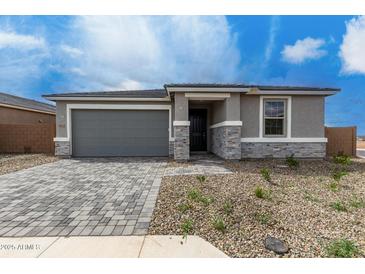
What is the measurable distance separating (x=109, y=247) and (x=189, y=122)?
264 inches

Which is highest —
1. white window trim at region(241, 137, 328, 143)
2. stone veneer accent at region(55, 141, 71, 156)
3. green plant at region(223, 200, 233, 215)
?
white window trim at region(241, 137, 328, 143)

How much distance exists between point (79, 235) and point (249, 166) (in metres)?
6.18

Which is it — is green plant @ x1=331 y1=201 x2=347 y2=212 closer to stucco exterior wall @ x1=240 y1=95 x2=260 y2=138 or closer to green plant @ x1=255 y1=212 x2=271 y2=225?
green plant @ x1=255 y1=212 x2=271 y2=225

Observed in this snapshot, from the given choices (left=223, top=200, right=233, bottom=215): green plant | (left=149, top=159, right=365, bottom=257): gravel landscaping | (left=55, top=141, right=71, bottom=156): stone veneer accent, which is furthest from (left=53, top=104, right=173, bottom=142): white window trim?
(left=223, top=200, right=233, bottom=215): green plant

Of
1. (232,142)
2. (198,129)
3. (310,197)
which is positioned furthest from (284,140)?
(310,197)

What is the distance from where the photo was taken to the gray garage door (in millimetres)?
10344

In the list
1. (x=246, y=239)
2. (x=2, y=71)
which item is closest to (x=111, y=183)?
(x=246, y=239)

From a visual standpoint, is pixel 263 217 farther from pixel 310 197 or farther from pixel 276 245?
pixel 310 197

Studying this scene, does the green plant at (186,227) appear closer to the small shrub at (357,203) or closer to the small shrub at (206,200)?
the small shrub at (206,200)

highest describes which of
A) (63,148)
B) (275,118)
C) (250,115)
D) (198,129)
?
(250,115)

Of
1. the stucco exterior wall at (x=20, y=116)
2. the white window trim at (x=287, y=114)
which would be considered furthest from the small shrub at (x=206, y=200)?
the stucco exterior wall at (x=20, y=116)

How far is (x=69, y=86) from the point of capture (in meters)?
19.8

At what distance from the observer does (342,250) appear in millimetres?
2420
